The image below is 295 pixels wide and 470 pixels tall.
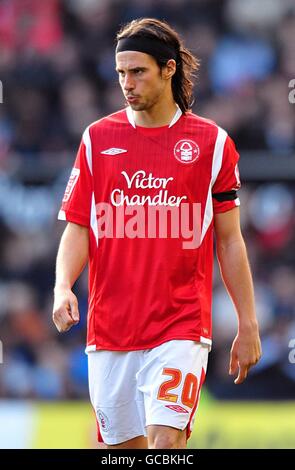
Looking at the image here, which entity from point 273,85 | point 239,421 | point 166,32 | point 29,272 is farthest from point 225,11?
point 166,32

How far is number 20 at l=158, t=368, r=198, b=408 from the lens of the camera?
595cm

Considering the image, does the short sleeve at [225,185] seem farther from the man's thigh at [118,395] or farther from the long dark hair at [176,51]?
the man's thigh at [118,395]

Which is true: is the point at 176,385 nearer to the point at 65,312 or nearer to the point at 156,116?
the point at 65,312

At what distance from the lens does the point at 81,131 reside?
1411 cm

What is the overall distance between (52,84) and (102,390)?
9016 mm

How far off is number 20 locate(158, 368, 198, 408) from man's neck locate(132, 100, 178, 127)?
126 centimetres

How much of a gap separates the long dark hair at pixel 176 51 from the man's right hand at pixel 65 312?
117 centimetres

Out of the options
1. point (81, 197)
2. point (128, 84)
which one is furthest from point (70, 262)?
point (128, 84)

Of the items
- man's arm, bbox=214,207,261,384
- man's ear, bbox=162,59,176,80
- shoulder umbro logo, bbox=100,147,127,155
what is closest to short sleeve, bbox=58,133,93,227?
shoulder umbro logo, bbox=100,147,127,155

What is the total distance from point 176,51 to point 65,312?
1494 mm

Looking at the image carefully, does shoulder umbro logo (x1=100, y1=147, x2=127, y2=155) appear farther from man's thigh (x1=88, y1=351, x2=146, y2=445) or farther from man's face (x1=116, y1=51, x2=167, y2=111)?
man's thigh (x1=88, y1=351, x2=146, y2=445)

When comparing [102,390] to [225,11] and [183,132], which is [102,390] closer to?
[183,132]

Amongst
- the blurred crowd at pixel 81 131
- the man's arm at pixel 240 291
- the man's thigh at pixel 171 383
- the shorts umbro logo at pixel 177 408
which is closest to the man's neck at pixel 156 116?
the man's arm at pixel 240 291

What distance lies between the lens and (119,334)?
6145mm
